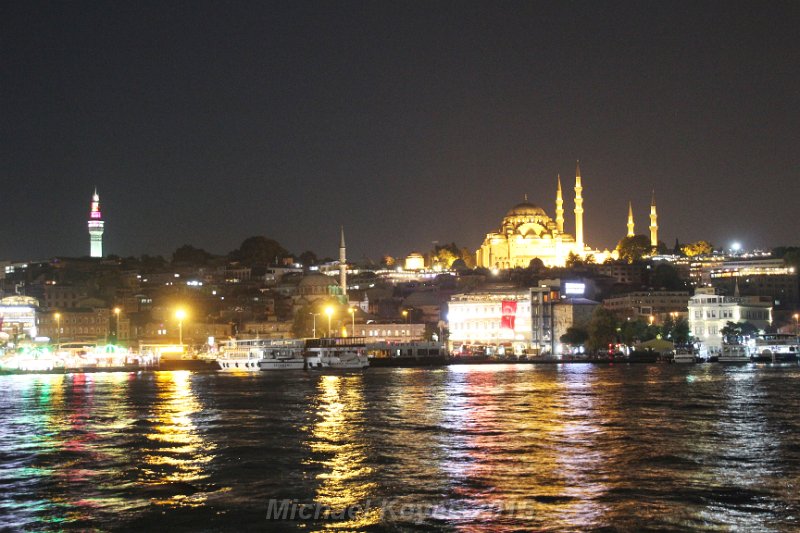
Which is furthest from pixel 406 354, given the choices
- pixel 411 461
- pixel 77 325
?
pixel 411 461

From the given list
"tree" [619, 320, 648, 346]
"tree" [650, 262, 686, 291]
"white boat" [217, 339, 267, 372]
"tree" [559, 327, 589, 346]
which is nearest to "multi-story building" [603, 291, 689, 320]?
"tree" [650, 262, 686, 291]

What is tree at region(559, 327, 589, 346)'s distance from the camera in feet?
279

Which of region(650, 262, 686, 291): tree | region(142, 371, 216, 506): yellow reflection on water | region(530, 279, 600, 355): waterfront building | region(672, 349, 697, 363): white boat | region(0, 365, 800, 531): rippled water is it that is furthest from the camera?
region(650, 262, 686, 291): tree

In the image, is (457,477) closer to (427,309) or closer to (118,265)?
(427,309)

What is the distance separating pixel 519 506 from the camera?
16141mm

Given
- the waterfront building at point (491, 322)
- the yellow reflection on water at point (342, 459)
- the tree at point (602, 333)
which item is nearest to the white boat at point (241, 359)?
the waterfront building at point (491, 322)

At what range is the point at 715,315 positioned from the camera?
84938 millimetres

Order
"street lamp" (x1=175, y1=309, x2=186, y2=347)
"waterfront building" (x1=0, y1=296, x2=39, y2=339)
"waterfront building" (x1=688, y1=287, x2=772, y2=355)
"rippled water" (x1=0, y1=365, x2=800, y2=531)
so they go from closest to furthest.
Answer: "rippled water" (x1=0, y1=365, x2=800, y2=531), "waterfront building" (x1=688, y1=287, x2=772, y2=355), "street lamp" (x1=175, y1=309, x2=186, y2=347), "waterfront building" (x1=0, y1=296, x2=39, y2=339)

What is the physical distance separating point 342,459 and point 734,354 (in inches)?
2336

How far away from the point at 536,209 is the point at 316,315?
50919mm

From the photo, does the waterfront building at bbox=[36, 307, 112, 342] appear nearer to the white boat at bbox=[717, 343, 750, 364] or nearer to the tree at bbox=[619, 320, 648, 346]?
the tree at bbox=[619, 320, 648, 346]

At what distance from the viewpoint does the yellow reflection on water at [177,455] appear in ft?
58.5

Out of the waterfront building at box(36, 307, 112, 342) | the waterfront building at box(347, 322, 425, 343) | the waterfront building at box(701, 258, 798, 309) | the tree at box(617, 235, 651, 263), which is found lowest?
the waterfront building at box(347, 322, 425, 343)

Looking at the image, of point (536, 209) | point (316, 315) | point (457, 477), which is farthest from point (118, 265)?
point (457, 477)
